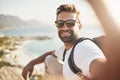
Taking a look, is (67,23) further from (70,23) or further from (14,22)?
(14,22)

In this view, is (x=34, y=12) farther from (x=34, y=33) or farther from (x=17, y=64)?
(x=17, y=64)

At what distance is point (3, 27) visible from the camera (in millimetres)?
2951

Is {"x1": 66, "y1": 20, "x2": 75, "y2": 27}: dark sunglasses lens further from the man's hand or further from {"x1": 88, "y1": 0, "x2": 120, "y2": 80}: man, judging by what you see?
{"x1": 88, "y1": 0, "x2": 120, "y2": 80}: man

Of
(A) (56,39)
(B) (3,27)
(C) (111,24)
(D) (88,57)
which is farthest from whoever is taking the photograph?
(B) (3,27)

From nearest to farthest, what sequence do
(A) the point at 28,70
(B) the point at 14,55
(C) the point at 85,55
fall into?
(C) the point at 85,55 → (A) the point at 28,70 → (B) the point at 14,55

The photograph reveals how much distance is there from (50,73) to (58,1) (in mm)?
557

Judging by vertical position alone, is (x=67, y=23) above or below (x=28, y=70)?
above

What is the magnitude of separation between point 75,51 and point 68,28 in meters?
0.27

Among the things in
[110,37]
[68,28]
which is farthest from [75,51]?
[110,37]

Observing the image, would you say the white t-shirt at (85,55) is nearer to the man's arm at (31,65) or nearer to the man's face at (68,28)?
the man's face at (68,28)

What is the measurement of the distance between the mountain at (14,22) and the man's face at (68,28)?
475 millimetres

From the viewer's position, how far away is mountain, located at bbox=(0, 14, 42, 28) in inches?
114

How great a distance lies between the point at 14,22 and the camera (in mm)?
2887

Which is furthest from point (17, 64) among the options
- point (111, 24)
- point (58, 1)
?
point (111, 24)
